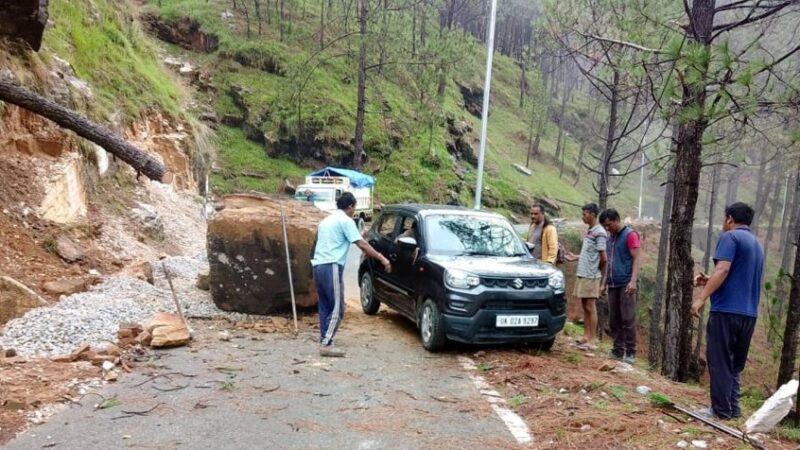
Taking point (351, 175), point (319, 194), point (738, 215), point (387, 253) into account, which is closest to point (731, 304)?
point (738, 215)

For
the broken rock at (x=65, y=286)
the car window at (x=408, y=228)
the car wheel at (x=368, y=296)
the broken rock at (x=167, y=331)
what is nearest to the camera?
the broken rock at (x=167, y=331)

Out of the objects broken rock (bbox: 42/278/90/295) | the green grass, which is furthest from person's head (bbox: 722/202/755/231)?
the green grass

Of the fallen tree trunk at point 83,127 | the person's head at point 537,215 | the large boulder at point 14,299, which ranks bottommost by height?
the large boulder at point 14,299

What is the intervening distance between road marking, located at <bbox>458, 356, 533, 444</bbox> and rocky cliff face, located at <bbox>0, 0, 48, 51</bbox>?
8.35 meters

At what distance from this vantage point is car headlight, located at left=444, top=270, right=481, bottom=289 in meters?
6.55

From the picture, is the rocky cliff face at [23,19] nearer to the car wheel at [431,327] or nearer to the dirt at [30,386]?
the dirt at [30,386]

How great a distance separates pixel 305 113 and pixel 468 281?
28299 millimetres

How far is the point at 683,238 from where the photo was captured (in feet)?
23.9

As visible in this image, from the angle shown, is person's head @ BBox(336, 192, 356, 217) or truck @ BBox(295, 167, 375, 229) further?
truck @ BBox(295, 167, 375, 229)

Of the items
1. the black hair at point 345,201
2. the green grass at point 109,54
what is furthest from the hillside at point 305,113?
the black hair at point 345,201

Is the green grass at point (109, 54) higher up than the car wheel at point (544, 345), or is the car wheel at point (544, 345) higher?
the green grass at point (109, 54)

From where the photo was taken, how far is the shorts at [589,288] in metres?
7.36

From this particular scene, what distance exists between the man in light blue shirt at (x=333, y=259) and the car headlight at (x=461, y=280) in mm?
802

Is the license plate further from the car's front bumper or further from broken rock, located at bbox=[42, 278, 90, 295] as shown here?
broken rock, located at bbox=[42, 278, 90, 295]
